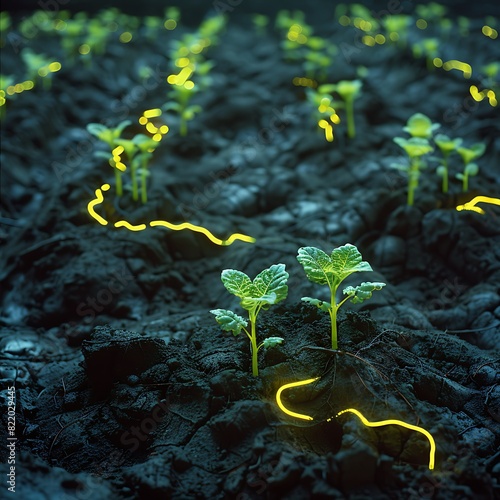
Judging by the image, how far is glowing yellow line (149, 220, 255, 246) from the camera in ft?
16.4

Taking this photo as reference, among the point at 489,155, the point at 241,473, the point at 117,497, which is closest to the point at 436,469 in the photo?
the point at 241,473

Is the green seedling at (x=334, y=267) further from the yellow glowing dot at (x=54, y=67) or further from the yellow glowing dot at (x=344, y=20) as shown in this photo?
the yellow glowing dot at (x=344, y=20)

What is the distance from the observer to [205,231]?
509 centimetres

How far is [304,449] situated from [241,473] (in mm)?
344

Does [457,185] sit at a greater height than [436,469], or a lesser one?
lesser

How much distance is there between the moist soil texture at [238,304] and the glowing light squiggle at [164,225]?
0.19ft

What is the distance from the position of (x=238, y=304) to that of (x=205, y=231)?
3.66ft

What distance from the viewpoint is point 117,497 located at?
2635 mm

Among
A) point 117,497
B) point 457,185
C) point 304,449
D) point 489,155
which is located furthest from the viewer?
point 489,155

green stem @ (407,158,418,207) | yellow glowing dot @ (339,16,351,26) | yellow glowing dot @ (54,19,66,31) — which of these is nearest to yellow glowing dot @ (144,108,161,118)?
green stem @ (407,158,418,207)

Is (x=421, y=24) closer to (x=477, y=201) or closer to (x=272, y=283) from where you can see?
(x=477, y=201)

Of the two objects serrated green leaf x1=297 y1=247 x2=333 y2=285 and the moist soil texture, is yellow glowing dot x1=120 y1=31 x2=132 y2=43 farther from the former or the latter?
serrated green leaf x1=297 y1=247 x2=333 y2=285

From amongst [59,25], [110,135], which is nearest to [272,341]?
[110,135]

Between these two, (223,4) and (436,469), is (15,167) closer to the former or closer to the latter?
(436,469)
